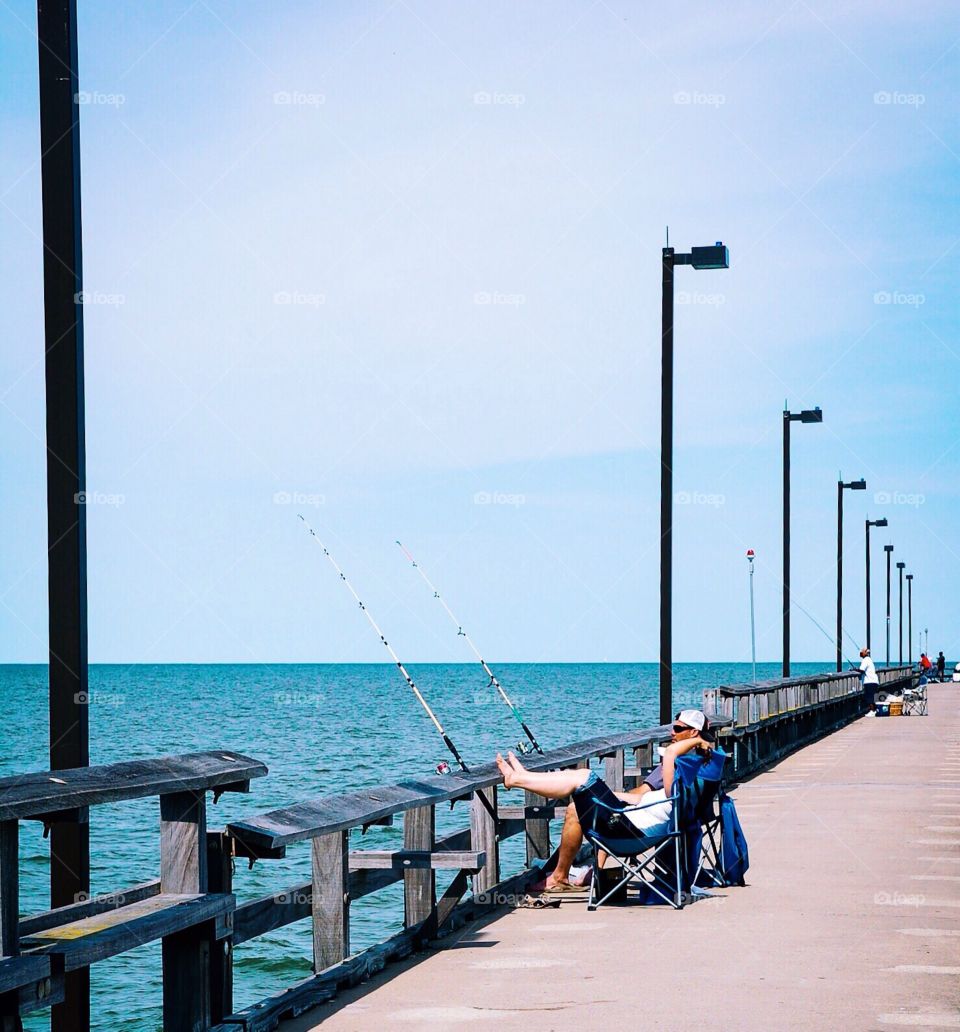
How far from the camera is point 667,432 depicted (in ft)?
72.6

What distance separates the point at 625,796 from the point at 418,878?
7.70 ft

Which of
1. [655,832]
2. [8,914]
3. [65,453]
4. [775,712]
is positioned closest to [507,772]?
[655,832]

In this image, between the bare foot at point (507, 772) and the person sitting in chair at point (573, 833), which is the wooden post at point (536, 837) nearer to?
the person sitting in chair at point (573, 833)

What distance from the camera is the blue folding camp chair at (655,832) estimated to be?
415 inches

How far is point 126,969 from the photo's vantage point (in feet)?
57.9

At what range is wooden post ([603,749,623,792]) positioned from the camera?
14.7m

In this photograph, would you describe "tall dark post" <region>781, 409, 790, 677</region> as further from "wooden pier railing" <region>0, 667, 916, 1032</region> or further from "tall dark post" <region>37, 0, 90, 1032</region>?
"tall dark post" <region>37, 0, 90, 1032</region>

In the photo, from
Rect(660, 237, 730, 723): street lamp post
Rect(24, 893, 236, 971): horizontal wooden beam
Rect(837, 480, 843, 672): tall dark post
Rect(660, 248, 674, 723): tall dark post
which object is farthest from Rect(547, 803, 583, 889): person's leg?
Rect(837, 480, 843, 672): tall dark post

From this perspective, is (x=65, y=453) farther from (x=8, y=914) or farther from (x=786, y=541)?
(x=786, y=541)

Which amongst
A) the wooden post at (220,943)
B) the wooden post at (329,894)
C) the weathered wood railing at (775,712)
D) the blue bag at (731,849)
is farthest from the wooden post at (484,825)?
the weathered wood railing at (775,712)

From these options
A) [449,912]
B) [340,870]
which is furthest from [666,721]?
[340,870]

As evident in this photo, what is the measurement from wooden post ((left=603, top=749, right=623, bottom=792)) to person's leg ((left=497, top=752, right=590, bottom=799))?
13.5 ft

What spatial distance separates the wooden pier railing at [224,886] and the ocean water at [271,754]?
6.36 meters

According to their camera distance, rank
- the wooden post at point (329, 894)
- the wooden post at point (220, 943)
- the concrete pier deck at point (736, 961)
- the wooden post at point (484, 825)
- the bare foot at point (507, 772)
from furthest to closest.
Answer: the wooden post at point (484, 825), the bare foot at point (507, 772), the wooden post at point (329, 894), the concrete pier deck at point (736, 961), the wooden post at point (220, 943)
